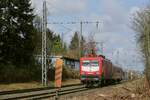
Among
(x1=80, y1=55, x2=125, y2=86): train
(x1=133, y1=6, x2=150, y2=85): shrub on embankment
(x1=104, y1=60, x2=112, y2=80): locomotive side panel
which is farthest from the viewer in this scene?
(x1=104, y1=60, x2=112, y2=80): locomotive side panel

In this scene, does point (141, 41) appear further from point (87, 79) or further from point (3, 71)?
point (3, 71)

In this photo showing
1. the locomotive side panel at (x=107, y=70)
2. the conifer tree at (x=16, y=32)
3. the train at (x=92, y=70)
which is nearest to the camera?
the train at (x=92, y=70)

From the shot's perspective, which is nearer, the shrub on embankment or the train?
the shrub on embankment

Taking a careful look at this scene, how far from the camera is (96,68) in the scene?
4734 centimetres

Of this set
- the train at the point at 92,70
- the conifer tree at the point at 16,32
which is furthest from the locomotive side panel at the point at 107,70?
the conifer tree at the point at 16,32

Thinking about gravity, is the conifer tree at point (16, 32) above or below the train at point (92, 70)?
above

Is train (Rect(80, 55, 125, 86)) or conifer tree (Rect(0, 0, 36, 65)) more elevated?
conifer tree (Rect(0, 0, 36, 65))

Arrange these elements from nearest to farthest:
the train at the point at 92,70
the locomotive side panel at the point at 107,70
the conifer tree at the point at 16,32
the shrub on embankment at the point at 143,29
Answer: the shrub on embankment at the point at 143,29 < the train at the point at 92,70 < the locomotive side panel at the point at 107,70 < the conifer tree at the point at 16,32

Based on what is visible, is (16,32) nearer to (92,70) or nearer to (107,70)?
(107,70)

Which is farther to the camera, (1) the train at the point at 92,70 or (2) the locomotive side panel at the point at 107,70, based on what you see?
(2) the locomotive side panel at the point at 107,70

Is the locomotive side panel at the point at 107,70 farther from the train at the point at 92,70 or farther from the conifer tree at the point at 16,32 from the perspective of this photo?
the conifer tree at the point at 16,32

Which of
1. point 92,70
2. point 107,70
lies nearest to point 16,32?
point 107,70

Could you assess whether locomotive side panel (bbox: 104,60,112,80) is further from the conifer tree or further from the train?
the conifer tree

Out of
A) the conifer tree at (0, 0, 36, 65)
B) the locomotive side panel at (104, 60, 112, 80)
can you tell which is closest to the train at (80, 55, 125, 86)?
the locomotive side panel at (104, 60, 112, 80)
